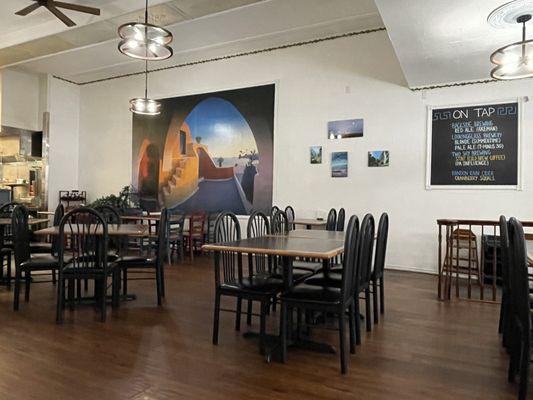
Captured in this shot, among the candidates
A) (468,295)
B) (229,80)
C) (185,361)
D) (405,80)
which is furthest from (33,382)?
(229,80)

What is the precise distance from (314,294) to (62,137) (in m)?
9.16

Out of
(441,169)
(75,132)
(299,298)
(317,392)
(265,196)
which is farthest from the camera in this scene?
(75,132)

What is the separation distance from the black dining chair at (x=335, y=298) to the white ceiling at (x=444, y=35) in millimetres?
2448

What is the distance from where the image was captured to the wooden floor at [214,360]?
2289 millimetres

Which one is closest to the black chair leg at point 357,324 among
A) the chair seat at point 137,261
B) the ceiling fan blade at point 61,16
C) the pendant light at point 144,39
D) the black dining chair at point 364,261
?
the black dining chair at point 364,261

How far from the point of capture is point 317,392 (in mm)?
2270

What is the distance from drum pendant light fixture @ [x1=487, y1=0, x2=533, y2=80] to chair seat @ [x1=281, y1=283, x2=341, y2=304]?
2663 millimetres

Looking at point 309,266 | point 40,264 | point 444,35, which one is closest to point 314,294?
point 309,266

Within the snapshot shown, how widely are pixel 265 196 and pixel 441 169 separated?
312cm

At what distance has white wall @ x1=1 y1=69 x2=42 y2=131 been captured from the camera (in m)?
8.99

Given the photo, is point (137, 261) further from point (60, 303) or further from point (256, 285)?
point (256, 285)

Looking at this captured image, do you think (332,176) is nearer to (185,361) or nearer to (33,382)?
(185,361)

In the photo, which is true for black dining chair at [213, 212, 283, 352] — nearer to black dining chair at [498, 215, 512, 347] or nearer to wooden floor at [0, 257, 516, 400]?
wooden floor at [0, 257, 516, 400]

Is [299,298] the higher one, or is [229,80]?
[229,80]
